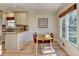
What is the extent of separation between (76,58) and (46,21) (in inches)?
248

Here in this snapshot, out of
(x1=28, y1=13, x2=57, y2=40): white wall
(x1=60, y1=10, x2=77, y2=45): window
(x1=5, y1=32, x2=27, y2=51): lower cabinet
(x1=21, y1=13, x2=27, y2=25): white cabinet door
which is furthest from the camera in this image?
(x1=21, y1=13, x2=27, y2=25): white cabinet door

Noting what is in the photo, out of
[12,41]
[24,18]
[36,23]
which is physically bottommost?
[12,41]

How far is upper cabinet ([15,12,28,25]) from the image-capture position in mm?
8414

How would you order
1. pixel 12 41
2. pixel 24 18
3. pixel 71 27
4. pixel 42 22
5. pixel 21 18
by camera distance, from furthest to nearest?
pixel 21 18 → pixel 24 18 → pixel 42 22 → pixel 12 41 → pixel 71 27

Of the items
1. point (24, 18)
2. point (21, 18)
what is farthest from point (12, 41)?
point (21, 18)

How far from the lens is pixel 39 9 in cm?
712

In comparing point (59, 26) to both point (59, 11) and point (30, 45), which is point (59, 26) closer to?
point (59, 11)

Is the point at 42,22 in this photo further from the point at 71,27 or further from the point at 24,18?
the point at 71,27

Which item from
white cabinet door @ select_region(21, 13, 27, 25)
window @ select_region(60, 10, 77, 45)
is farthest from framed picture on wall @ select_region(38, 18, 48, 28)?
white cabinet door @ select_region(21, 13, 27, 25)

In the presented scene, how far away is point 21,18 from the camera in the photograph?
345 inches

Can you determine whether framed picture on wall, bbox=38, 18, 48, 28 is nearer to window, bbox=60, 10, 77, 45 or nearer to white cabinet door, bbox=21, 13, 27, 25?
window, bbox=60, 10, 77, 45

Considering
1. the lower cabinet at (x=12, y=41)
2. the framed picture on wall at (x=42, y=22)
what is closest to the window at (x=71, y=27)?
the framed picture on wall at (x=42, y=22)

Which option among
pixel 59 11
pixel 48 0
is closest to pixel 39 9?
pixel 59 11

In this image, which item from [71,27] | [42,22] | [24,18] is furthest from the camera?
[24,18]
